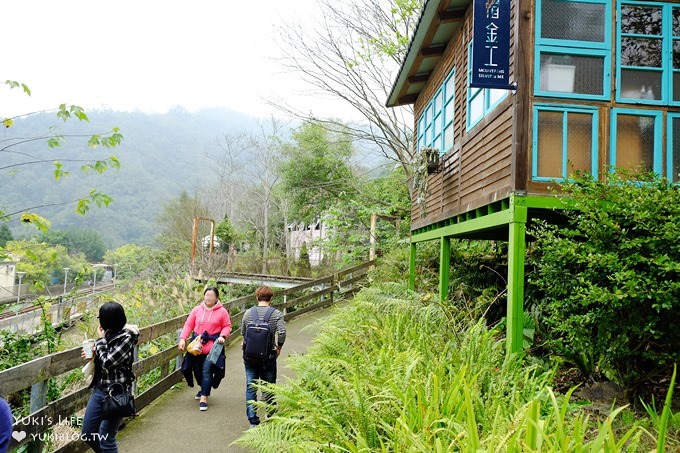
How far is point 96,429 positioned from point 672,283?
472 centimetres

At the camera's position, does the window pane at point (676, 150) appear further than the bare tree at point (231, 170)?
No

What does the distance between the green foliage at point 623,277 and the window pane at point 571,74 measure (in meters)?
1.39

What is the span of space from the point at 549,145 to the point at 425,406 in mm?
4027

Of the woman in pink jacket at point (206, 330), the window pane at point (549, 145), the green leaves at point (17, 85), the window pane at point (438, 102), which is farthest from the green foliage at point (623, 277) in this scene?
the window pane at point (438, 102)

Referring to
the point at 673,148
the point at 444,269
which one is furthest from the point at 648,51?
the point at 444,269

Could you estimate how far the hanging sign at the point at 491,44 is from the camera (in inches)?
233

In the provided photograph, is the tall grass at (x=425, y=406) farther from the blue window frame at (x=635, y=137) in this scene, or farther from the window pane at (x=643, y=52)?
the window pane at (x=643, y=52)

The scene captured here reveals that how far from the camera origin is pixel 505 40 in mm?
6199

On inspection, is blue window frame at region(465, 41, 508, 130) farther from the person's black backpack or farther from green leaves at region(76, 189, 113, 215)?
green leaves at region(76, 189, 113, 215)

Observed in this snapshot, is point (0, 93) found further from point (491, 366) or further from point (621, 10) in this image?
point (621, 10)

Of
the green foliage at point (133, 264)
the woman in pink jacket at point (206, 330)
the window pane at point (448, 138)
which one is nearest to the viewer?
the woman in pink jacket at point (206, 330)

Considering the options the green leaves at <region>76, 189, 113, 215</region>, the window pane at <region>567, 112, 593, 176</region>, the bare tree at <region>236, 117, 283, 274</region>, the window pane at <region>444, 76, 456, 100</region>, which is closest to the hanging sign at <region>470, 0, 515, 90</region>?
the window pane at <region>567, 112, 593, 176</region>

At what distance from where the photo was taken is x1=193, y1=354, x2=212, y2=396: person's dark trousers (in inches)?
243

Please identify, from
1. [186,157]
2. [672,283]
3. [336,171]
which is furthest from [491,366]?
[186,157]
